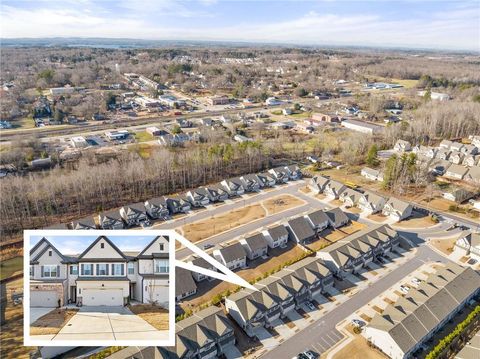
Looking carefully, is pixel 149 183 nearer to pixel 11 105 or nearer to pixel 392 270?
pixel 392 270

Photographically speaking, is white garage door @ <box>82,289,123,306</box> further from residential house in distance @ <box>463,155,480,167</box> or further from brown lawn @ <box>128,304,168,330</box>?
residential house in distance @ <box>463,155,480,167</box>

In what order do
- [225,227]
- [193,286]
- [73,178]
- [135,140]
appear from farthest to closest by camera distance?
[135,140], [73,178], [225,227], [193,286]

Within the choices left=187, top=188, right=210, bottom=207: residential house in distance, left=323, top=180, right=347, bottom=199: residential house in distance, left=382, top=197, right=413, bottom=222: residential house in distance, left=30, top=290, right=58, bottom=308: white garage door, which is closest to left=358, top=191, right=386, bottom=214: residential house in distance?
left=382, top=197, right=413, bottom=222: residential house in distance

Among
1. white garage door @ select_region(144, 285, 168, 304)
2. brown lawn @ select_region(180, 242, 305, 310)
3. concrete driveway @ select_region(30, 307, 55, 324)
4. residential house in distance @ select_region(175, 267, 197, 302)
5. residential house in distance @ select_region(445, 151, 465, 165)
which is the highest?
white garage door @ select_region(144, 285, 168, 304)

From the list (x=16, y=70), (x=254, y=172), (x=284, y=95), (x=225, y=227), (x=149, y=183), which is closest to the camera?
(x=225, y=227)

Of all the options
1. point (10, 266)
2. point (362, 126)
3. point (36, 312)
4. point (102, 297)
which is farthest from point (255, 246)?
point (362, 126)

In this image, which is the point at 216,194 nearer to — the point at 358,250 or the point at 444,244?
the point at 358,250

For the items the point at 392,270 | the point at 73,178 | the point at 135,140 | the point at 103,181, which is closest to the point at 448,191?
the point at 392,270
